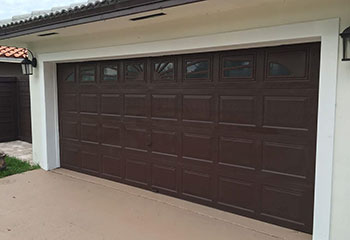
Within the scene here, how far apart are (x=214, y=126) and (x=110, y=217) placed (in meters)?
2.08

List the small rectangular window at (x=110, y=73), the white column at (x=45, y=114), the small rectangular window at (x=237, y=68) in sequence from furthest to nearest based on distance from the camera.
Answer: the white column at (x=45, y=114) → the small rectangular window at (x=110, y=73) → the small rectangular window at (x=237, y=68)

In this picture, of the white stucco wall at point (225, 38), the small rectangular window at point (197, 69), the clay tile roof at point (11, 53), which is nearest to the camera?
the white stucco wall at point (225, 38)

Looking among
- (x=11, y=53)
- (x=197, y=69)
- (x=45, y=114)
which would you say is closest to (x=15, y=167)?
(x=45, y=114)

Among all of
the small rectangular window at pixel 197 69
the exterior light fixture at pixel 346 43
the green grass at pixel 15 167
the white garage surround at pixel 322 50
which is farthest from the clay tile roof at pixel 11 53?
the exterior light fixture at pixel 346 43

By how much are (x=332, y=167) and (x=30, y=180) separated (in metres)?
5.57

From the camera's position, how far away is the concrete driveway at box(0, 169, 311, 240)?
3.80 meters

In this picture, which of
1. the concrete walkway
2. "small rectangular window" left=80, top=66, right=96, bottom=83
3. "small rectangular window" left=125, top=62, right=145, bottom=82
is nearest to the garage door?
the concrete walkway

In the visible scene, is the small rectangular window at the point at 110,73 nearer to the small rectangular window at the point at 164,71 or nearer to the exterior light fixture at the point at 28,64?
the small rectangular window at the point at 164,71

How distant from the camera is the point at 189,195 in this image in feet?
15.8

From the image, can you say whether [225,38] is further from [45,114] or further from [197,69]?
[45,114]

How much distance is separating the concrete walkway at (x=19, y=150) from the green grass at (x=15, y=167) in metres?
0.22

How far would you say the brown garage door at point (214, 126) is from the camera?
3.74m

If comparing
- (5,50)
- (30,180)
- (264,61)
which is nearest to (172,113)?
(264,61)

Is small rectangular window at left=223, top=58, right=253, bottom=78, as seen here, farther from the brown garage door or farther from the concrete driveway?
the concrete driveway
